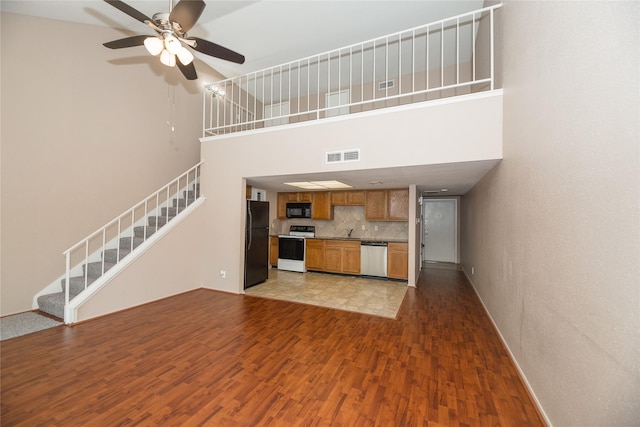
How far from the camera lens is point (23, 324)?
2.99 meters

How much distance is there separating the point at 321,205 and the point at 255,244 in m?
2.27

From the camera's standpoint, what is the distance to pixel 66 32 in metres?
3.67

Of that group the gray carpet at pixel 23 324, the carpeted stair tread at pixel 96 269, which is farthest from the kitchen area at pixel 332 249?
the gray carpet at pixel 23 324

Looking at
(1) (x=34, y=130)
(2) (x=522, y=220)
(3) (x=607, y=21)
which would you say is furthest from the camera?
(1) (x=34, y=130)

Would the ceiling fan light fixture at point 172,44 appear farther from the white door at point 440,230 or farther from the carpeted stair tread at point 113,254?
the white door at point 440,230

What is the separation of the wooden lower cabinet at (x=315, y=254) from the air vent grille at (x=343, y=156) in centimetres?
298

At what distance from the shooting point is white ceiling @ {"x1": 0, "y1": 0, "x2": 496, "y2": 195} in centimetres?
349

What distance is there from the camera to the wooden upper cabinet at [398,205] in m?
5.68

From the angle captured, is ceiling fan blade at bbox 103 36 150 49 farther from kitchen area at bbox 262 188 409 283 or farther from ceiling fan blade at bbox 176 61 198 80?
kitchen area at bbox 262 188 409 283

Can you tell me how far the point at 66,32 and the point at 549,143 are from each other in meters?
6.17

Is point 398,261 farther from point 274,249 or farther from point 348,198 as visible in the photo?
point 274,249

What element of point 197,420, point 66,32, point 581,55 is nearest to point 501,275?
point 581,55

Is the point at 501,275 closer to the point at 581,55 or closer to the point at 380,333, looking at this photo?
the point at 380,333

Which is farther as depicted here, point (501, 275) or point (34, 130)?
point (34, 130)
